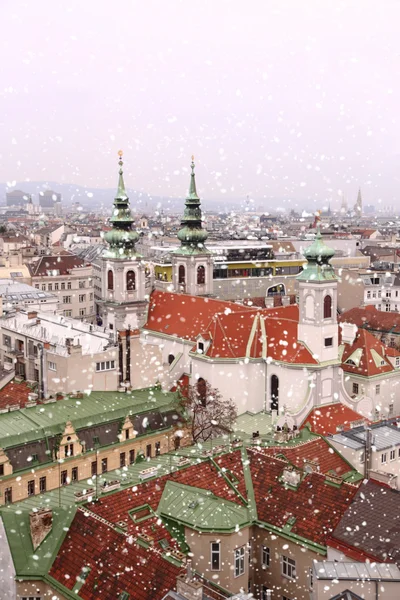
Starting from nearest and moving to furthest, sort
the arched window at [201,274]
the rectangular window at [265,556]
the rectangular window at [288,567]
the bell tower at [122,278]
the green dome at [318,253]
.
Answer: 1. the rectangular window at [288,567]
2. the rectangular window at [265,556]
3. the green dome at [318,253]
4. the bell tower at [122,278]
5. the arched window at [201,274]

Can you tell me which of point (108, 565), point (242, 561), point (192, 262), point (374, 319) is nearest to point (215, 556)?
point (242, 561)

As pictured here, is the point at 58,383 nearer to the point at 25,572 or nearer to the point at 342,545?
the point at 25,572

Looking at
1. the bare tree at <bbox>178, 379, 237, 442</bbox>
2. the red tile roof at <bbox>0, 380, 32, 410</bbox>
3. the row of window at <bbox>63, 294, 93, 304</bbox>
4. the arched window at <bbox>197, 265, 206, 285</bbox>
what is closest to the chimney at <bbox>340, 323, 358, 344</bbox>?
the bare tree at <bbox>178, 379, 237, 442</bbox>

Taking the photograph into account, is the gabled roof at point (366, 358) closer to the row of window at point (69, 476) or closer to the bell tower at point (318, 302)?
the bell tower at point (318, 302)

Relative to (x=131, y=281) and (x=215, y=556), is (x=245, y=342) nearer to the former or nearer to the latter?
(x=131, y=281)

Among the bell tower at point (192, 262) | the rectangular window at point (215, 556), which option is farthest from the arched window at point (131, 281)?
the rectangular window at point (215, 556)

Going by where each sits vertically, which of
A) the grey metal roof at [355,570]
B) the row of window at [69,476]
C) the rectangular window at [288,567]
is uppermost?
the grey metal roof at [355,570]

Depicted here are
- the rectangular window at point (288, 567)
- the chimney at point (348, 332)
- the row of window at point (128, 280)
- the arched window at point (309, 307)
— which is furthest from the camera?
the row of window at point (128, 280)
